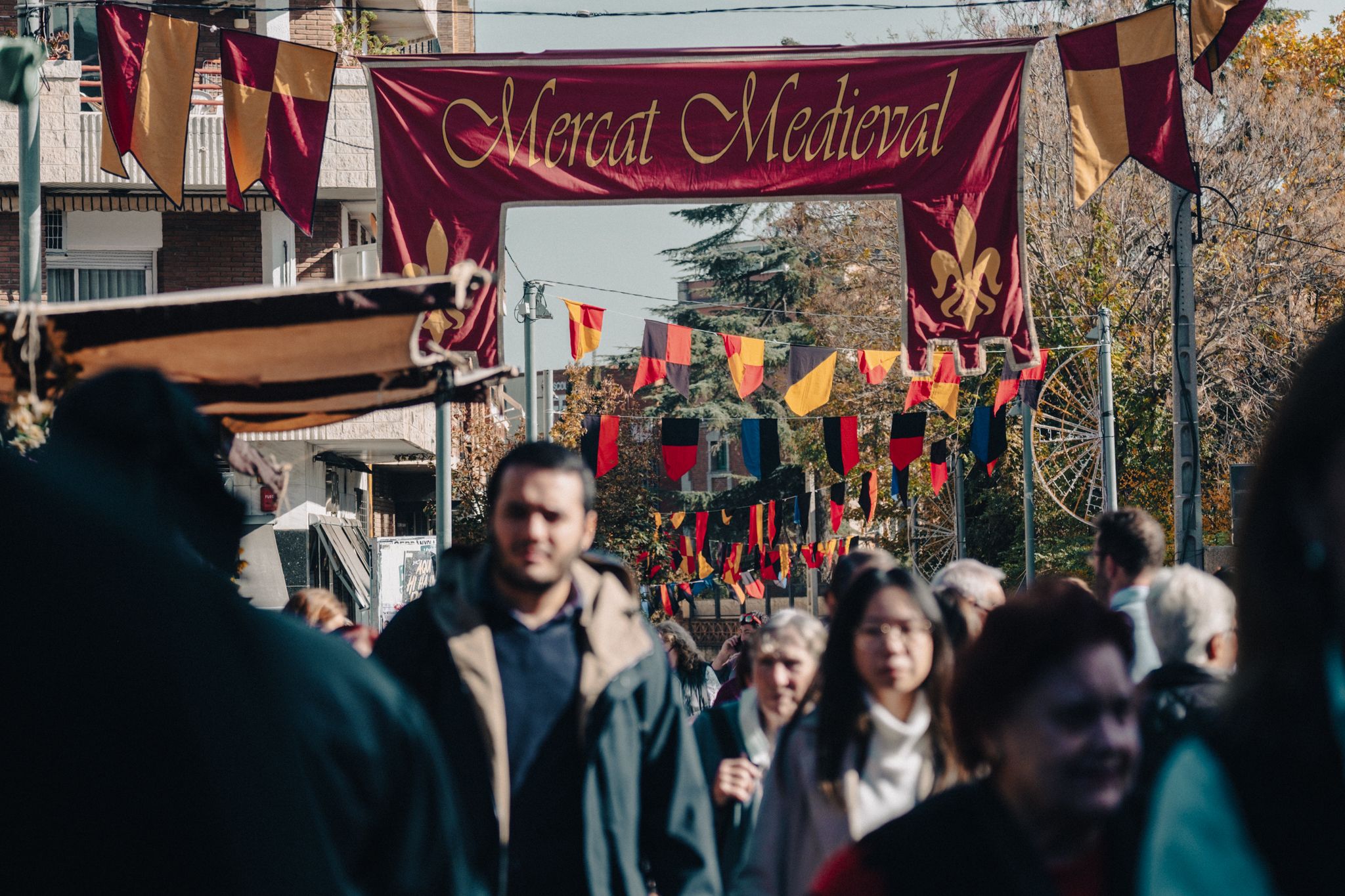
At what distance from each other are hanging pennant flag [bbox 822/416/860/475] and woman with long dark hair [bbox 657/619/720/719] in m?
10.8

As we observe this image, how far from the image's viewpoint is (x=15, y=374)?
4520 millimetres

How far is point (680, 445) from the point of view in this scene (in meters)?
19.4

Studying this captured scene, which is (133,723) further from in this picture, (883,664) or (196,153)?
(196,153)

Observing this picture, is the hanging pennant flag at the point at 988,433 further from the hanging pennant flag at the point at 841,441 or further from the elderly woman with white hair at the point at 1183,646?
the elderly woman with white hair at the point at 1183,646

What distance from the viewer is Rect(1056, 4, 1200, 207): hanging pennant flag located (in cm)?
861

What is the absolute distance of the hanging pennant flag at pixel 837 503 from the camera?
90.4 ft

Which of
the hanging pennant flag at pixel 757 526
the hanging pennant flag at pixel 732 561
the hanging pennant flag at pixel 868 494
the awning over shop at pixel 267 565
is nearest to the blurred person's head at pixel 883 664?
the awning over shop at pixel 267 565

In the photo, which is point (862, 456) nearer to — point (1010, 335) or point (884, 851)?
point (1010, 335)

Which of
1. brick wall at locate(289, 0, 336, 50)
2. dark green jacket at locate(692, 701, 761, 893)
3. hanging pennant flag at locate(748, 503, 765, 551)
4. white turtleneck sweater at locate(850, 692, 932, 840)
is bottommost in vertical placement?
hanging pennant flag at locate(748, 503, 765, 551)

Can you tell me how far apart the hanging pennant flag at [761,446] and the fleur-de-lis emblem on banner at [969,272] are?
1101cm

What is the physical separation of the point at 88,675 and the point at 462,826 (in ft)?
2.09

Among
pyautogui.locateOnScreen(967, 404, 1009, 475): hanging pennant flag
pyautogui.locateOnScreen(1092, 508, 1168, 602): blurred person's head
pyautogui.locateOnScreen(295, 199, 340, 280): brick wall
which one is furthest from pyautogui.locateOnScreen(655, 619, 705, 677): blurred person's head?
pyautogui.locateOnScreen(295, 199, 340, 280): brick wall

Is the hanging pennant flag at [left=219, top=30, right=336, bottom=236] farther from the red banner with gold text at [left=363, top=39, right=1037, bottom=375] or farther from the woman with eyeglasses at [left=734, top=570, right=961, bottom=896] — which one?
the woman with eyeglasses at [left=734, top=570, right=961, bottom=896]

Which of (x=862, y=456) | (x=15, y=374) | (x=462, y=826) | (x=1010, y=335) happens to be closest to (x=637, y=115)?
(x=1010, y=335)
